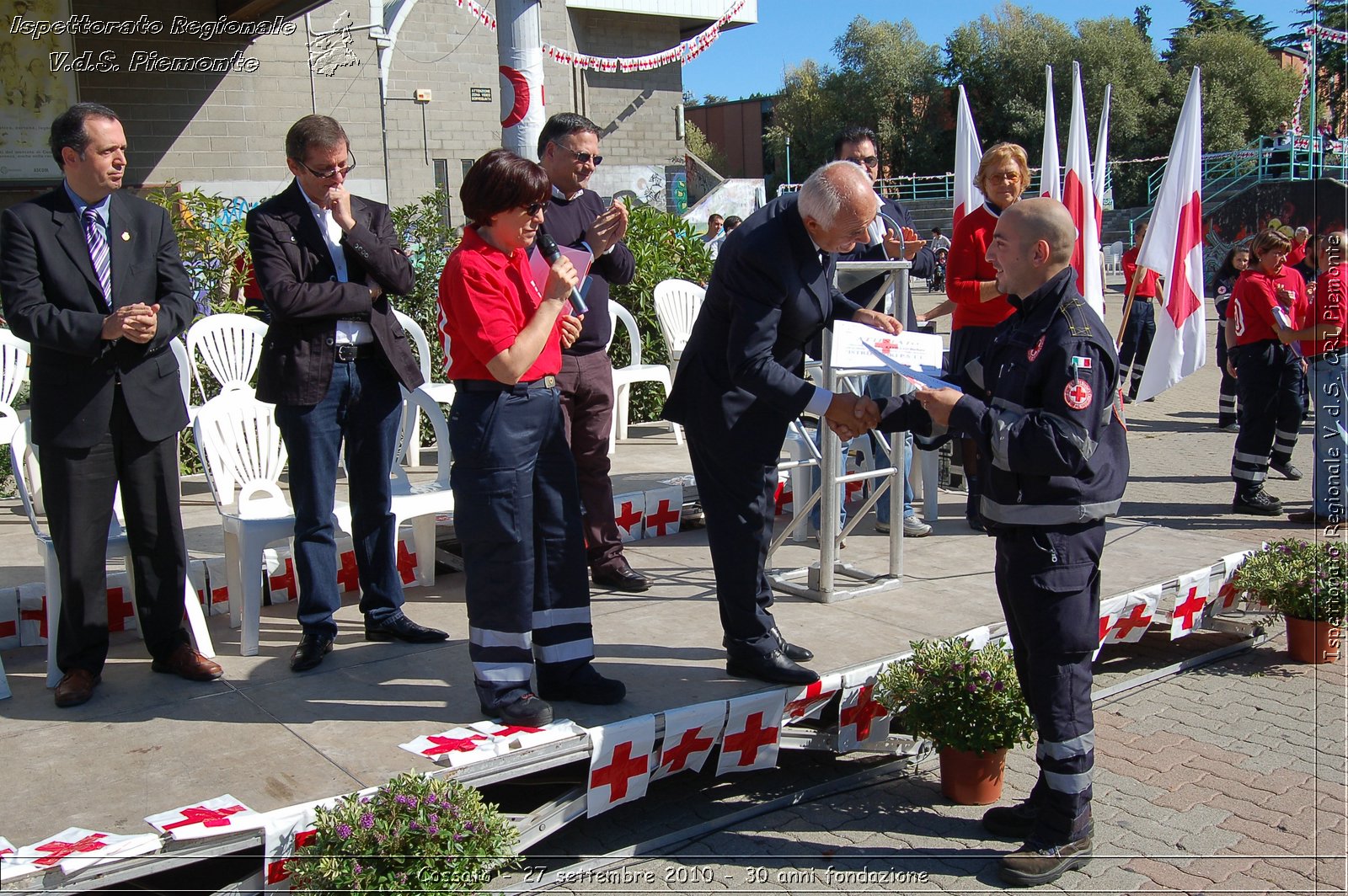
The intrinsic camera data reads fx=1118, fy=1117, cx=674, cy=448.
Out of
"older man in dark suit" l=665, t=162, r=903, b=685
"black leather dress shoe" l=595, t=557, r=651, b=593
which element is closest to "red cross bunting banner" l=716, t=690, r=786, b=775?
"older man in dark suit" l=665, t=162, r=903, b=685

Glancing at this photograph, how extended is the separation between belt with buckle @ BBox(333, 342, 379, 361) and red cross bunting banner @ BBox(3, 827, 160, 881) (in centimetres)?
194

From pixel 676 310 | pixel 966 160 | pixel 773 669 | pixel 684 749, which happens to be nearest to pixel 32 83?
pixel 676 310

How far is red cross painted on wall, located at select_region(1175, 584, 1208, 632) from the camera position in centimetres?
530

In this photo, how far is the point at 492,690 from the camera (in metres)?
3.58

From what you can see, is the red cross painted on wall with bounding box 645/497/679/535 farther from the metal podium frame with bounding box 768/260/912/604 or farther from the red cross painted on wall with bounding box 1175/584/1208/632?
the red cross painted on wall with bounding box 1175/584/1208/632

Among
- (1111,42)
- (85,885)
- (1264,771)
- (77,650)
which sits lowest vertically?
(1264,771)

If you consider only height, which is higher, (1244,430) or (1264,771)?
(1244,430)

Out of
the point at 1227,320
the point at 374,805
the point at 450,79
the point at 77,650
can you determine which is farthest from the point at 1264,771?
the point at 450,79

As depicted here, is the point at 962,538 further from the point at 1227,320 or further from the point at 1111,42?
the point at 1111,42

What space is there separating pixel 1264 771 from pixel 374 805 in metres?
3.22

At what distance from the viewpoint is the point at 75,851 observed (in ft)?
8.93

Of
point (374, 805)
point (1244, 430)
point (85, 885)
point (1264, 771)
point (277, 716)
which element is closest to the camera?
point (85, 885)

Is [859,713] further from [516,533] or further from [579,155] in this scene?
[579,155]

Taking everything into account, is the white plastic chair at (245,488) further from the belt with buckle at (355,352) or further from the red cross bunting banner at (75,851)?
the red cross bunting banner at (75,851)
